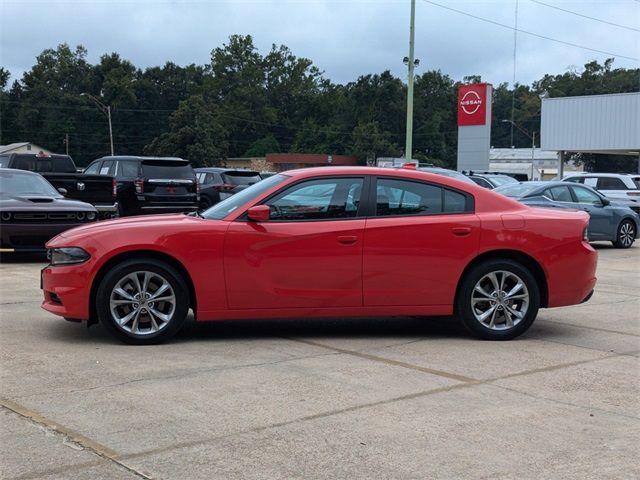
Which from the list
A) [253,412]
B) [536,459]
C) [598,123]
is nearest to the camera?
[536,459]

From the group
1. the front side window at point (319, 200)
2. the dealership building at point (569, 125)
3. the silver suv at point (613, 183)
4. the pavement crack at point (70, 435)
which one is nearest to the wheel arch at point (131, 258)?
the front side window at point (319, 200)

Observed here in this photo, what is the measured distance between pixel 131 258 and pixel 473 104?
131 feet

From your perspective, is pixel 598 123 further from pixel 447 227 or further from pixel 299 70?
pixel 299 70

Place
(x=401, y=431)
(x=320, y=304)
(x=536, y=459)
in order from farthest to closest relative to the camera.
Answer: (x=320, y=304) → (x=401, y=431) → (x=536, y=459)

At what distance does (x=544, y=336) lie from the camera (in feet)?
25.2

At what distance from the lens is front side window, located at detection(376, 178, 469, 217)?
732 cm

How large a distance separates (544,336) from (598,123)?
36938 millimetres

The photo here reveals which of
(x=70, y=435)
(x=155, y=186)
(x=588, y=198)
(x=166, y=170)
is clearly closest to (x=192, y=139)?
(x=166, y=170)

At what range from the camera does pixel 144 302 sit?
6.81 metres

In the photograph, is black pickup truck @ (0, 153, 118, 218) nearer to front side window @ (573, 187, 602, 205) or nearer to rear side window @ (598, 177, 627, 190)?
front side window @ (573, 187, 602, 205)

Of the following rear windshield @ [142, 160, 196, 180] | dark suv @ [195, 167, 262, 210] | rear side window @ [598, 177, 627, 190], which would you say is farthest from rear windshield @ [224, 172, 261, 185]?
rear side window @ [598, 177, 627, 190]

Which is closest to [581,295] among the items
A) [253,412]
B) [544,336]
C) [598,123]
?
[544,336]

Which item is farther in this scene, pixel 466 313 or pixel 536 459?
pixel 466 313

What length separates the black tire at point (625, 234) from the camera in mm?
18219
